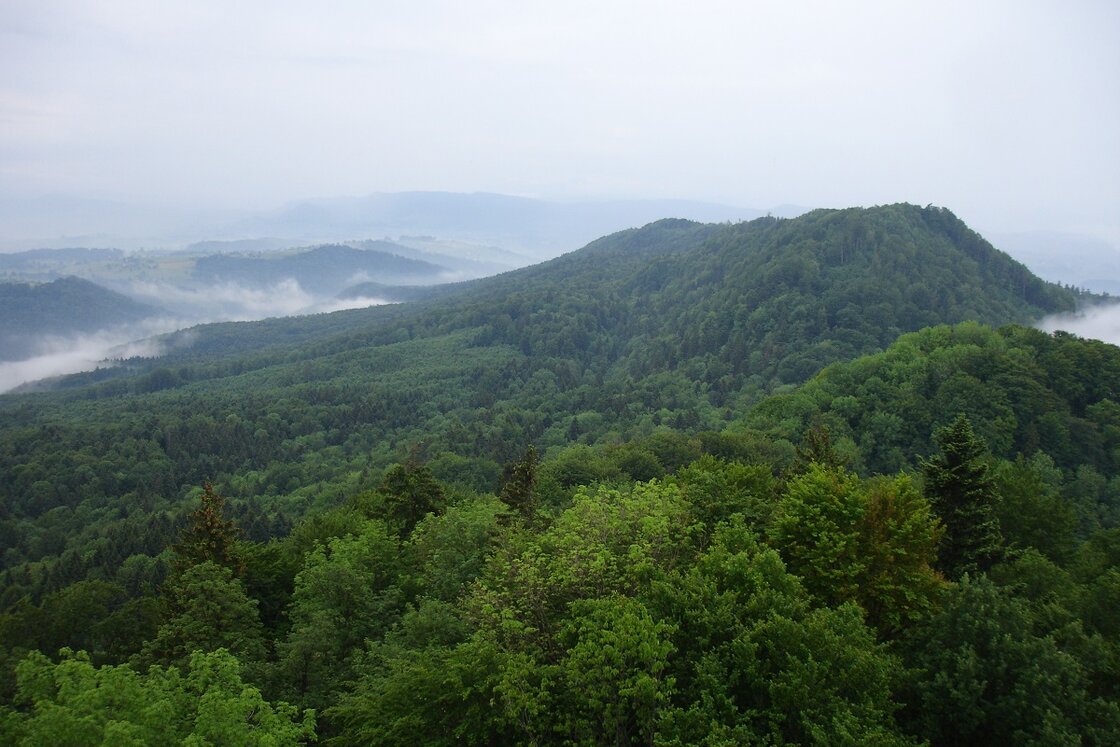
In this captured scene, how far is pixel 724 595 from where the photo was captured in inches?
653

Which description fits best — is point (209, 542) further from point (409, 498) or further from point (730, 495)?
point (730, 495)

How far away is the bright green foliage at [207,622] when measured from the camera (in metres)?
25.4

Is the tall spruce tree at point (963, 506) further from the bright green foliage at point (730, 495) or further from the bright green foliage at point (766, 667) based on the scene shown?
the bright green foliage at point (766, 667)

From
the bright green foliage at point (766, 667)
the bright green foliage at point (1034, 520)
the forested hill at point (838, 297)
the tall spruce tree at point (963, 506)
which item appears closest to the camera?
the bright green foliage at point (766, 667)

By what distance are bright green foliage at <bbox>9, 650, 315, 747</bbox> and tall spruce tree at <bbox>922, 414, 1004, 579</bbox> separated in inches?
985

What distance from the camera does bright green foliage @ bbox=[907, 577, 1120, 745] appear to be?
46.7ft

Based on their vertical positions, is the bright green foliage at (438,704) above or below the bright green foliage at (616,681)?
below

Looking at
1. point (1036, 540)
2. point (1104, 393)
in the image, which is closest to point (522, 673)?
point (1036, 540)

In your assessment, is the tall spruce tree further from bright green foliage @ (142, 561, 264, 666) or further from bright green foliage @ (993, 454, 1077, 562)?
bright green foliage @ (142, 561, 264, 666)

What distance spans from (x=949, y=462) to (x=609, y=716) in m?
21.0

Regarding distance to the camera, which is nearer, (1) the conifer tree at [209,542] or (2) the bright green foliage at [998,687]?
(2) the bright green foliage at [998,687]

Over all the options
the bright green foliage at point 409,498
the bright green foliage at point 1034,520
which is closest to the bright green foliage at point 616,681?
the bright green foliage at point 1034,520

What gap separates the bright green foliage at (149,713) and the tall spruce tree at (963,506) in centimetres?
2501

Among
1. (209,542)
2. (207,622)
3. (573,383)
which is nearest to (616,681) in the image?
(207,622)
